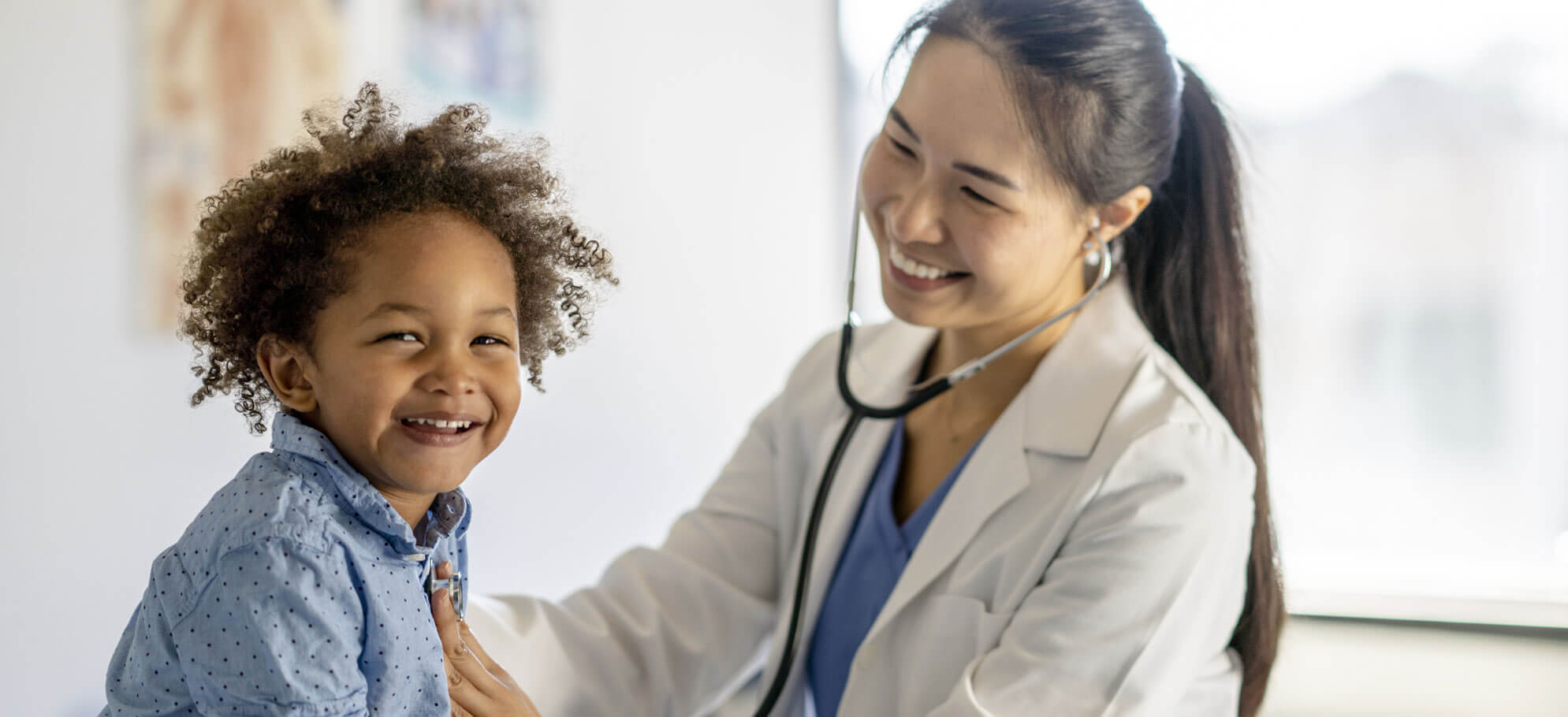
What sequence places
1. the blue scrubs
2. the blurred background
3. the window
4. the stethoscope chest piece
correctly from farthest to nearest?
1. the window
2. the blurred background
3. the blue scrubs
4. the stethoscope chest piece

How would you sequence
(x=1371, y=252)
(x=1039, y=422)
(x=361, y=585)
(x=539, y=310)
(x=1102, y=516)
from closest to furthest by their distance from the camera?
(x=361, y=585) → (x=539, y=310) → (x=1102, y=516) → (x=1039, y=422) → (x=1371, y=252)

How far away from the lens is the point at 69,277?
113cm

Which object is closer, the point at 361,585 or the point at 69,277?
the point at 361,585

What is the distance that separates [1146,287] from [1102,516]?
14.3 inches

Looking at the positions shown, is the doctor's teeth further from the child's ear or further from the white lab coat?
the child's ear

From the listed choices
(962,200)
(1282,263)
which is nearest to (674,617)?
(962,200)

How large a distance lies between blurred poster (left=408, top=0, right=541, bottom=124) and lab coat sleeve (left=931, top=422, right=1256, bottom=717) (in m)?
1.11

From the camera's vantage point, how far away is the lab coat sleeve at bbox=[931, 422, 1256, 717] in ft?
3.50

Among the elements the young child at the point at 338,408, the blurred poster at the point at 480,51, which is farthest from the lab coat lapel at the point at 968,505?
the blurred poster at the point at 480,51

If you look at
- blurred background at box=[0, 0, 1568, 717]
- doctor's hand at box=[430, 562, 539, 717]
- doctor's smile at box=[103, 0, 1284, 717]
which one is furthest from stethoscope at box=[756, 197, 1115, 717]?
doctor's hand at box=[430, 562, 539, 717]

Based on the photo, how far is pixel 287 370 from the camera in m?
0.73

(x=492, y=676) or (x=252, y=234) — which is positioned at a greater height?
(x=252, y=234)

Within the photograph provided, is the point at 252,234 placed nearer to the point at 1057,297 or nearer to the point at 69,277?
the point at 69,277

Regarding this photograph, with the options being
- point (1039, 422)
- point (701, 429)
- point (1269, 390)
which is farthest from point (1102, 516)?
point (1269, 390)
